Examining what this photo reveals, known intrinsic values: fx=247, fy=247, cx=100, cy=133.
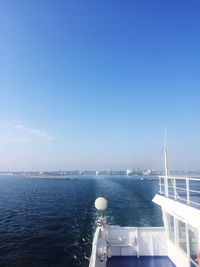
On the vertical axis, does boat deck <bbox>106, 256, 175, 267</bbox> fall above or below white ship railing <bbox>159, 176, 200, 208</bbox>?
below

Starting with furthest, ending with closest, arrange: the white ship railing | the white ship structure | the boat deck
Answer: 1. the boat deck
2. the white ship structure
3. the white ship railing

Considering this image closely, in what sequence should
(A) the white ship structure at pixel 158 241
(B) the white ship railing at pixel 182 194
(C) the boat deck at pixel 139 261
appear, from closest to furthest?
(B) the white ship railing at pixel 182 194 → (A) the white ship structure at pixel 158 241 → (C) the boat deck at pixel 139 261

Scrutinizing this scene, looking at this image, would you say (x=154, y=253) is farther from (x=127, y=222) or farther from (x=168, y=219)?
(x=127, y=222)

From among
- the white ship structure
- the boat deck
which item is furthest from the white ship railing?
the boat deck

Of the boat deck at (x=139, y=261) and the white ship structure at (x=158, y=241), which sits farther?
the boat deck at (x=139, y=261)

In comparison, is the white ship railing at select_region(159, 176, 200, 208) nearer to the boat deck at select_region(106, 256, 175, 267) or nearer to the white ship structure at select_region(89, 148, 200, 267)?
the white ship structure at select_region(89, 148, 200, 267)

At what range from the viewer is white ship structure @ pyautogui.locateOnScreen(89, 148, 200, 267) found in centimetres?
1026

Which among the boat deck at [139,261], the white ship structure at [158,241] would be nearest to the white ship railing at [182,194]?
the white ship structure at [158,241]

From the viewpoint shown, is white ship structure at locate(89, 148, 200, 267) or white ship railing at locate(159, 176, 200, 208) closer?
white ship railing at locate(159, 176, 200, 208)

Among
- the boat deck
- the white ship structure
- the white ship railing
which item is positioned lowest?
the boat deck

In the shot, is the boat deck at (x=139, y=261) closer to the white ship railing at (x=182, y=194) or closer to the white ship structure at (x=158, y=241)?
the white ship structure at (x=158, y=241)

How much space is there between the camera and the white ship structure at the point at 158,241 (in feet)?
33.7

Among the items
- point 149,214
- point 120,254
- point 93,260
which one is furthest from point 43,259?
point 149,214

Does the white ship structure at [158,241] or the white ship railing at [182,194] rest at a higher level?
the white ship railing at [182,194]
